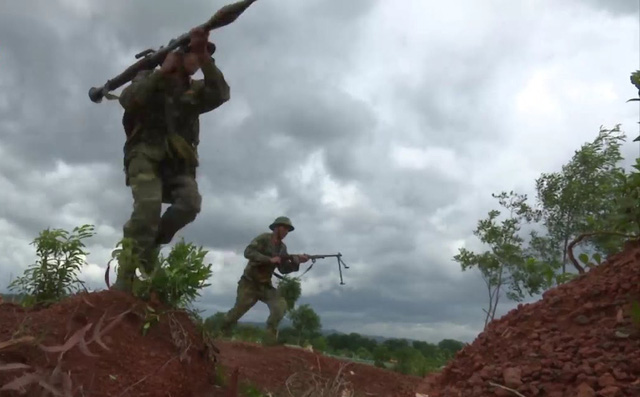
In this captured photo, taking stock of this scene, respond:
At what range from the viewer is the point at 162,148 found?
16.7 ft

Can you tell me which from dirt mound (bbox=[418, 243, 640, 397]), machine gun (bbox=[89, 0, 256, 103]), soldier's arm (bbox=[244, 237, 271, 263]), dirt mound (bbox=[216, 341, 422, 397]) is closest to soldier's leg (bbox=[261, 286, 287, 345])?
soldier's arm (bbox=[244, 237, 271, 263])

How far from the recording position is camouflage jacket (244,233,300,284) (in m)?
9.94

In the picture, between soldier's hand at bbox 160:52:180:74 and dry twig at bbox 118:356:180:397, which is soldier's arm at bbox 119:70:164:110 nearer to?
soldier's hand at bbox 160:52:180:74

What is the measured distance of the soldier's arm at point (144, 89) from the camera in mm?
4943

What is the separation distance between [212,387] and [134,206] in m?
1.40

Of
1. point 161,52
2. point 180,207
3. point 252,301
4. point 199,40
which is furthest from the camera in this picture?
point 252,301

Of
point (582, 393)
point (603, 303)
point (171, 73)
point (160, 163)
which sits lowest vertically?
point (582, 393)

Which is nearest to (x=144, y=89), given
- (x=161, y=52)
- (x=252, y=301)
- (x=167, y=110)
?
(x=167, y=110)

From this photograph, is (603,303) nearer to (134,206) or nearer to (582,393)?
(582,393)

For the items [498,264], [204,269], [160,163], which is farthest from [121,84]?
[498,264]

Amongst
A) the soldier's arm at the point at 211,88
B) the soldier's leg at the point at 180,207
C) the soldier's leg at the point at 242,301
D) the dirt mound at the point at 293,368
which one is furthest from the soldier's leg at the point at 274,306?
Answer: the soldier's arm at the point at 211,88

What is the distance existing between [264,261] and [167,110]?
5011 millimetres

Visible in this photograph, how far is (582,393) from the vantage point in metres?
2.48

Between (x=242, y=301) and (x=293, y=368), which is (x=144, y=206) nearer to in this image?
(x=293, y=368)
